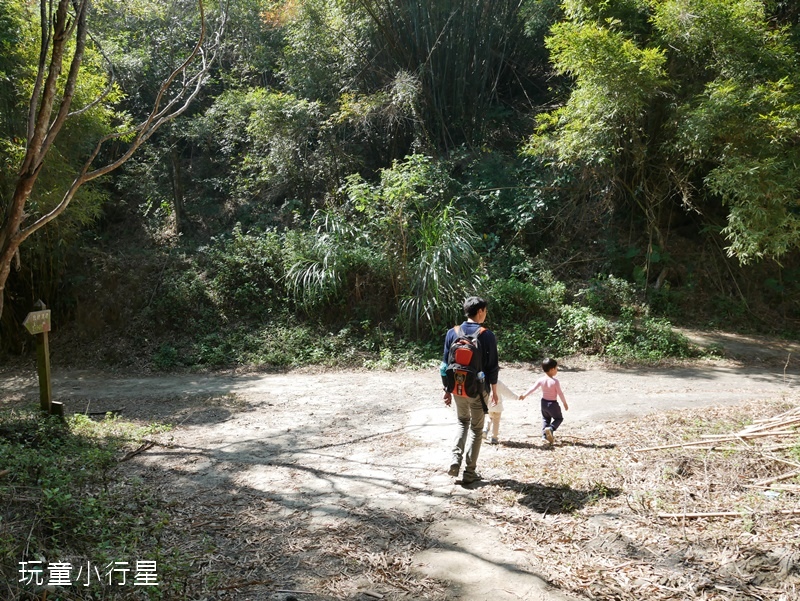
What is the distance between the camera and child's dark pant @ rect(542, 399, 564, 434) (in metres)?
A: 5.46

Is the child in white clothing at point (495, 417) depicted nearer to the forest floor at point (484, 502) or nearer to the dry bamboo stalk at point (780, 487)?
the forest floor at point (484, 502)

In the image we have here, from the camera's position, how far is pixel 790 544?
3.20 m

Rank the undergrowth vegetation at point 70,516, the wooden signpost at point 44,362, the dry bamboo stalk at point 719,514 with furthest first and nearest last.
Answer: the wooden signpost at point 44,362
the dry bamboo stalk at point 719,514
the undergrowth vegetation at point 70,516

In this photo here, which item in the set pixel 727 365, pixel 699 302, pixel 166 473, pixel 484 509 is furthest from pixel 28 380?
pixel 699 302

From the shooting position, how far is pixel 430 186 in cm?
1185

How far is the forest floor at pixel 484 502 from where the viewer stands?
10.5 feet

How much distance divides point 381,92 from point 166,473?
10602 mm

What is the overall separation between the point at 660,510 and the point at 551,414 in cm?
172

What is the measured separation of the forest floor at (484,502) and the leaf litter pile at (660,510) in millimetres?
12

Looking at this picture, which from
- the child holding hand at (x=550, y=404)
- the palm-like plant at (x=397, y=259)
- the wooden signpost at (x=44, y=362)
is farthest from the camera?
the palm-like plant at (x=397, y=259)

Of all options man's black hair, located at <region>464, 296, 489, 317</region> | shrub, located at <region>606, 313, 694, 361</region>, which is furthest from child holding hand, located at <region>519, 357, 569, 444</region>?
shrub, located at <region>606, 313, 694, 361</region>

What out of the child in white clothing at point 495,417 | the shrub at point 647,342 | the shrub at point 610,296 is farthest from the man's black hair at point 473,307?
the shrub at point 610,296

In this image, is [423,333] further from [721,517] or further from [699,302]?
[721,517]

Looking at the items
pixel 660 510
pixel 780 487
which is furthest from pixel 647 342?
pixel 660 510
